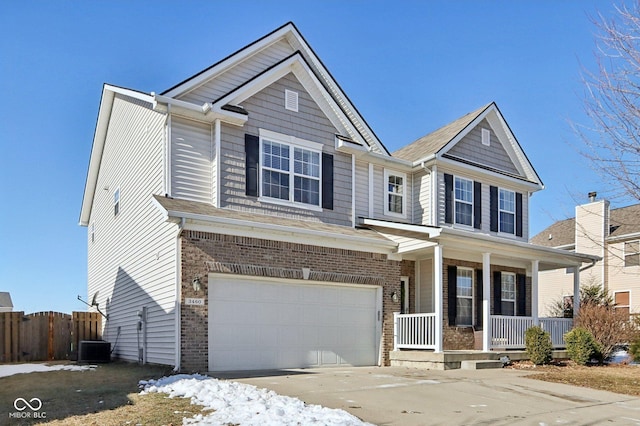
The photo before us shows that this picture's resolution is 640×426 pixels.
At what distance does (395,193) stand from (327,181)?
128 inches

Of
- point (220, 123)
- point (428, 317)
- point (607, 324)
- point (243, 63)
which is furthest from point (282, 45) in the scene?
point (607, 324)

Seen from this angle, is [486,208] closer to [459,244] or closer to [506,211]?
[506,211]

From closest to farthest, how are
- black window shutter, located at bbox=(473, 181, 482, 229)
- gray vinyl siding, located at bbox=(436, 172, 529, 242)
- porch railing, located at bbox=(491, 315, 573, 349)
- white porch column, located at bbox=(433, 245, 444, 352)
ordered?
1. white porch column, located at bbox=(433, 245, 444, 352)
2. porch railing, located at bbox=(491, 315, 573, 349)
3. gray vinyl siding, located at bbox=(436, 172, 529, 242)
4. black window shutter, located at bbox=(473, 181, 482, 229)

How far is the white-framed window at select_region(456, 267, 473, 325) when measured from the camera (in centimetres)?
1720

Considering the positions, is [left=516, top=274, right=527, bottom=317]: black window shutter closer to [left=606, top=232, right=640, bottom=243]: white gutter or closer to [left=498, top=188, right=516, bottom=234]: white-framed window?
[left=498, top=188, right=516, bottom=234]: white-framed window

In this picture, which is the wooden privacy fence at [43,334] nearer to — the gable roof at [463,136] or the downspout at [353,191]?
the downspout at [353,191]

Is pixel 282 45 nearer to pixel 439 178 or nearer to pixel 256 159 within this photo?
pixel 256 159

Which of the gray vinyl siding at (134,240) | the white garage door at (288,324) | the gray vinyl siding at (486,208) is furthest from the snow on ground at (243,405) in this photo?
the gray vinyl siding at (486,208)

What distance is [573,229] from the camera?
96.1ft

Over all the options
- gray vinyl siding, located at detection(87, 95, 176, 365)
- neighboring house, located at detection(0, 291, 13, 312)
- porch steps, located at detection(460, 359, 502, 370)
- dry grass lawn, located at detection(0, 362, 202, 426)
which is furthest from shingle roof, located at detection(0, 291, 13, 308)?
porch steps, located at detection(460, 359, 502, 370)

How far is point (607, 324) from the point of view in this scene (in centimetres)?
1570

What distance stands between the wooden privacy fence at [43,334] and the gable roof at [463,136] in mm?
12211

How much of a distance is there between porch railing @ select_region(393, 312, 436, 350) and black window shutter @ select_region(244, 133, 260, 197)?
16.9 feet

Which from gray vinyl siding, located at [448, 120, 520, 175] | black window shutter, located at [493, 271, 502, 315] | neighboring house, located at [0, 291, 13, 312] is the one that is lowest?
neighboring house, located at [0, 291, 13, 312]
